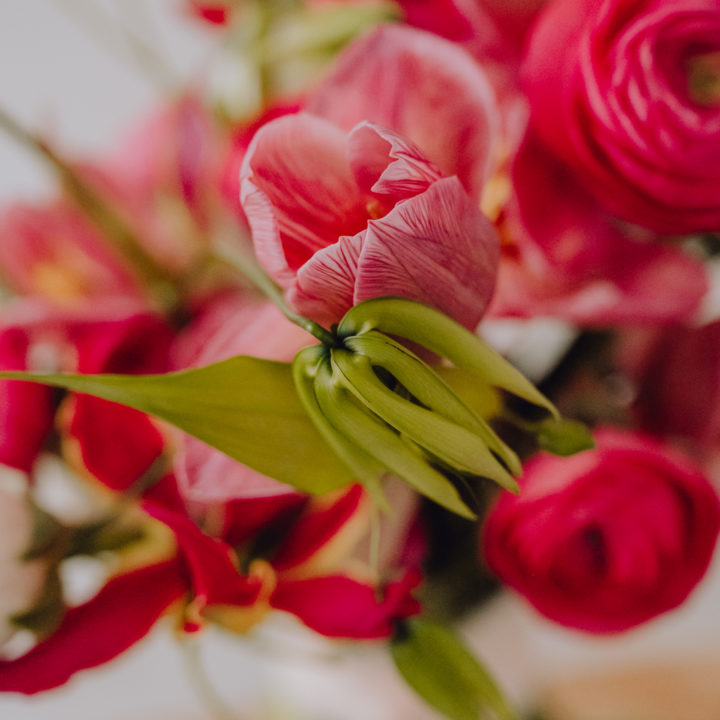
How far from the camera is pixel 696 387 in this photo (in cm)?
30

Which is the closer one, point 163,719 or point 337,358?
point 337,358

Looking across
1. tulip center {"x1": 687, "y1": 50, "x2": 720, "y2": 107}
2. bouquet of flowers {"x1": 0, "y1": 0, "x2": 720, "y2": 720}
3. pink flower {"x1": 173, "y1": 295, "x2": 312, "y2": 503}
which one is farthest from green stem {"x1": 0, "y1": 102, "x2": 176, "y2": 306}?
tulip center {"x1": 687, "y1": 50, "x2": 720, "y2": 107}

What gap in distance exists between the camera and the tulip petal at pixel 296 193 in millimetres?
172

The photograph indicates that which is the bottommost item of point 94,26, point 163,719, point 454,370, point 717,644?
point 163,719

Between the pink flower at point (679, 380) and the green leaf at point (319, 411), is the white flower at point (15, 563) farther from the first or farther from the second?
the pink flower at point (679, 380)

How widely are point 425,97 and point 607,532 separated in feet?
0.51

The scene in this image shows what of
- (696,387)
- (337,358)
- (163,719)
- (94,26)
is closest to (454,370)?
(337,358)

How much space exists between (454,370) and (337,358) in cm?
4

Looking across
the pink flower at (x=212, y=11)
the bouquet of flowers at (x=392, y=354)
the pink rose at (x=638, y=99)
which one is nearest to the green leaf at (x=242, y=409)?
the bouquet of flowers at (x=392, y=354)

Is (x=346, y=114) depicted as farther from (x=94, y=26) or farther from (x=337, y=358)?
(x=94, y=26)

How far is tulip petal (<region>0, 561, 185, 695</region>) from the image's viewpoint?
21cm

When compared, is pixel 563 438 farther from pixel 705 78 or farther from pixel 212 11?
pixel 212 11

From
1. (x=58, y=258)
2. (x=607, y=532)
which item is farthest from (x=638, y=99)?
(x=58, y=258)

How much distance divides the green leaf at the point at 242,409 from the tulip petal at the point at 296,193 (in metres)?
0.02
